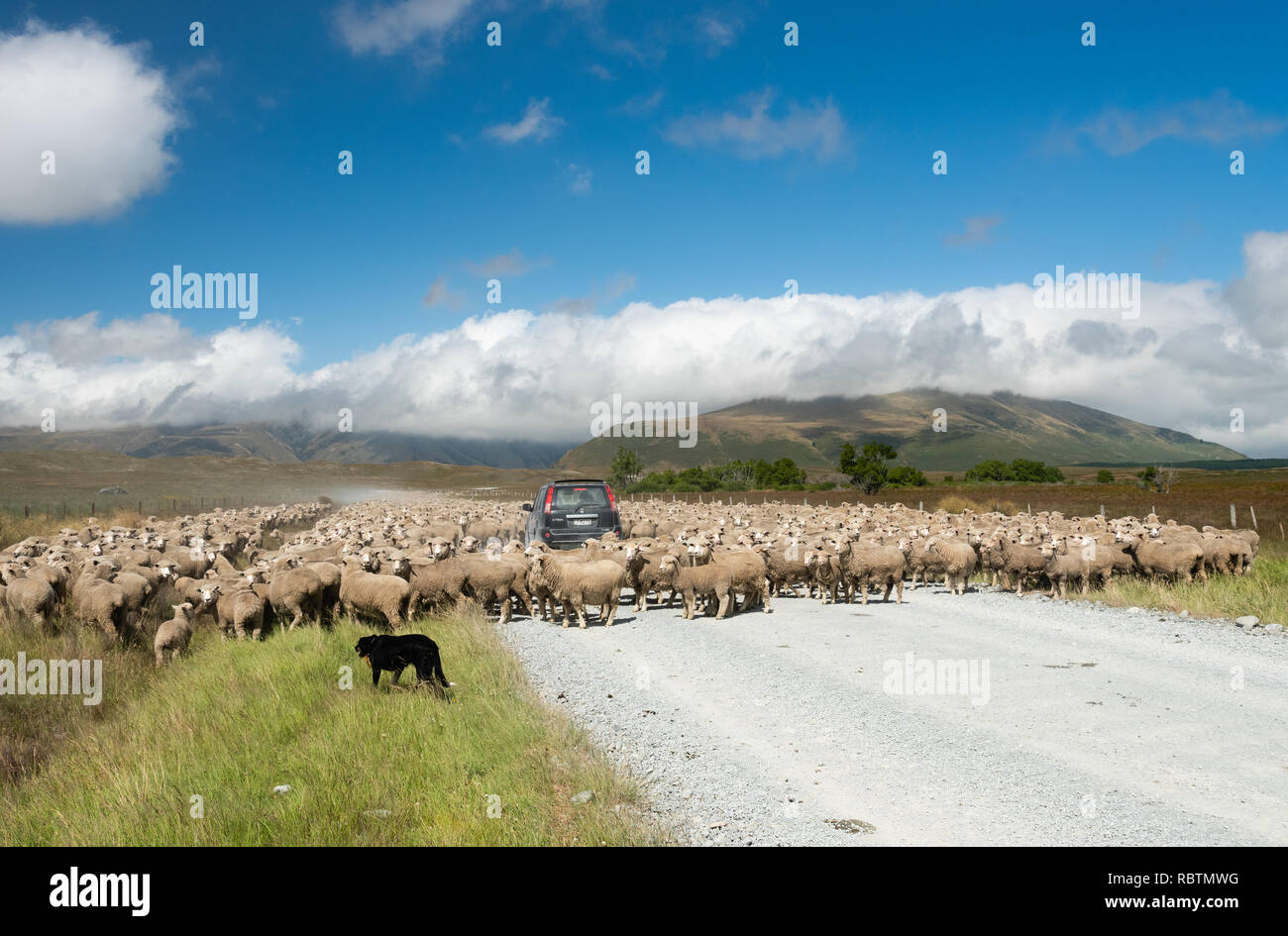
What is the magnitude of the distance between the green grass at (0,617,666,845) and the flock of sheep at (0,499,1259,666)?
2.81 metres

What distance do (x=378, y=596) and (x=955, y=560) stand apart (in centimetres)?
1351

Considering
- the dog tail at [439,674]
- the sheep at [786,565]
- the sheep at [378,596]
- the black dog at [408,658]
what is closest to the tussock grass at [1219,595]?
the sheep at [786,565]

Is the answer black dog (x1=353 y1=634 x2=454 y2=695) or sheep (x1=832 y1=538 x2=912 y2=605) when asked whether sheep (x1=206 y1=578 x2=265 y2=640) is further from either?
sheep (x1=832 y1=538 x2=912 y2=605)

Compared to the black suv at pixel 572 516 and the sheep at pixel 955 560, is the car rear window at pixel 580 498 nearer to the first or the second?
the black suv at pixel 572 516

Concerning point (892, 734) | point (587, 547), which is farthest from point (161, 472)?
point (892, 734)

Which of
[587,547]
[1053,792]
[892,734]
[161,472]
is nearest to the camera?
[1053,792]

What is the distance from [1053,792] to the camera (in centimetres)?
665

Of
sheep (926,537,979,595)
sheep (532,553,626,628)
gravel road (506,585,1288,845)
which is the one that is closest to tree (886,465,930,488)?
sheep (926,537,979,595)

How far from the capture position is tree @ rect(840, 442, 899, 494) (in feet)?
309

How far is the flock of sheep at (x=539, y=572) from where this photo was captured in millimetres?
15258

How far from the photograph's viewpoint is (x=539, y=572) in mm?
16453

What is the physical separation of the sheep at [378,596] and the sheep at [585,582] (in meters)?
2.75
